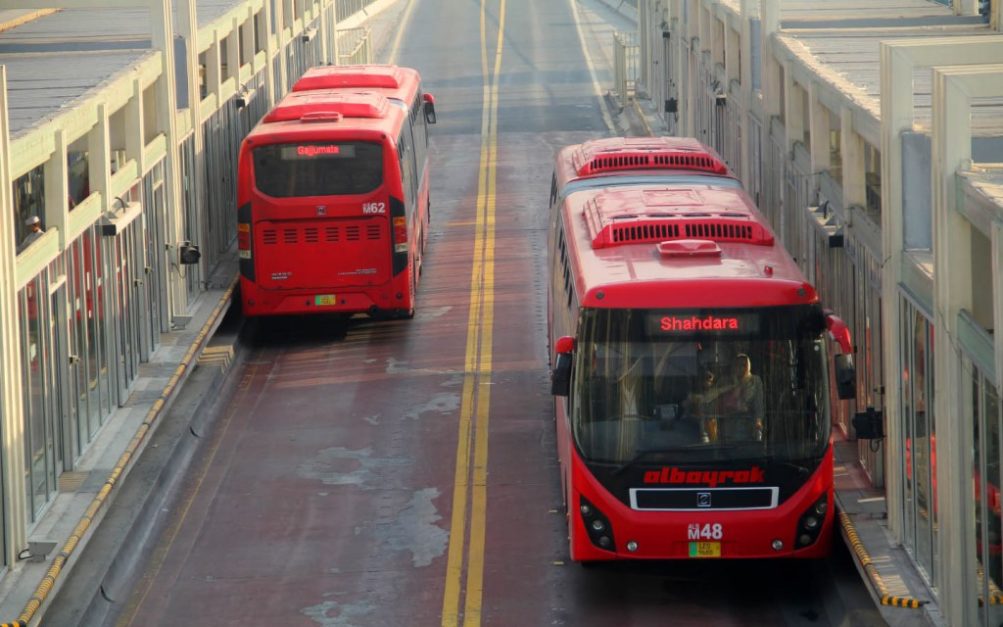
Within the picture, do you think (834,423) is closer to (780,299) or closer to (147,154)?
(780,299)

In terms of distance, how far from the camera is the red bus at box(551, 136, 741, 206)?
19.1 m

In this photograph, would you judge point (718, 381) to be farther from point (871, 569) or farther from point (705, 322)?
point (871, 569)

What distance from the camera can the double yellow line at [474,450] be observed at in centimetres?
1525

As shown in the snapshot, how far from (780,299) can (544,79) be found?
4305 cm

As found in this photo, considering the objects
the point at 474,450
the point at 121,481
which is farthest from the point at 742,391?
the point at 121,481

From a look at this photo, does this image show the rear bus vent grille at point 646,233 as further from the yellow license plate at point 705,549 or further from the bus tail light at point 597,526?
the yellow license plate at point 705,549

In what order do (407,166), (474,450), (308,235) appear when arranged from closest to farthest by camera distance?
1. (474,450)
2. (308,235)
3. (407,166)

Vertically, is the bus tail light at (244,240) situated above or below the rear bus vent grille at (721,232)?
below

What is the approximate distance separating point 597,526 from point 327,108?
11.9m

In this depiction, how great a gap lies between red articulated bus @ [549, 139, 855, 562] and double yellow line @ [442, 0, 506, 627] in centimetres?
125

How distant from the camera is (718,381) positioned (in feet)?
46.7

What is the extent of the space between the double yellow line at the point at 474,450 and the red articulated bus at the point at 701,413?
1.25 meters

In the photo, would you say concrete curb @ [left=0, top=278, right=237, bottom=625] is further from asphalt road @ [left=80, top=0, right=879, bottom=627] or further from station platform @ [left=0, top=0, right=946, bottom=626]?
asphalt road @ [left=80, top=0, right=879, bottom=627]

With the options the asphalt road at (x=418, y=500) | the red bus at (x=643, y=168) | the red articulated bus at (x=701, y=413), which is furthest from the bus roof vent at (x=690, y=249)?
the red bus at (x=643, y=168)
